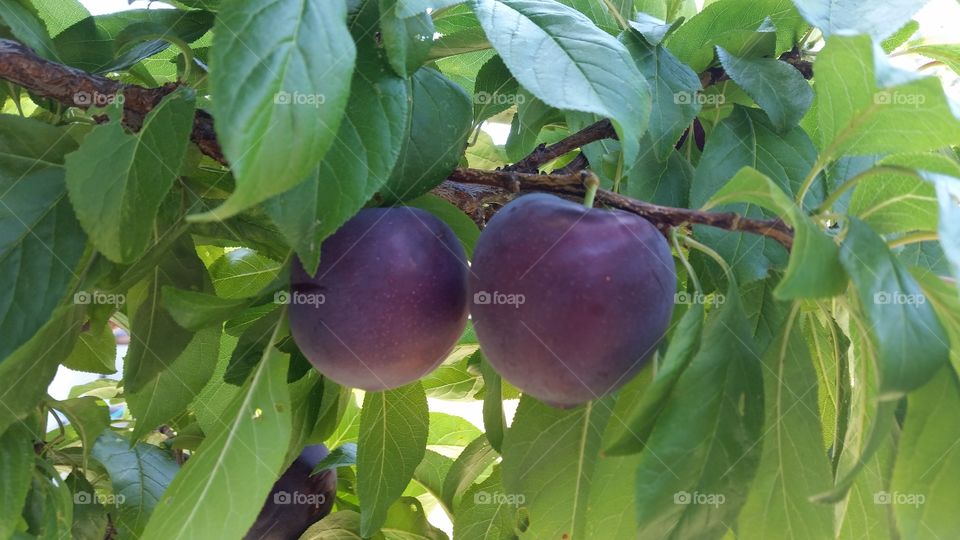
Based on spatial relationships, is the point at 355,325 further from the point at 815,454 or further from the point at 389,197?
the point at 815,454

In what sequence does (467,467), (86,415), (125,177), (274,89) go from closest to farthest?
(274,89) < (125,177) < (86,415) < (467,467)

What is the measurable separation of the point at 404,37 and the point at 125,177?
0.16 m

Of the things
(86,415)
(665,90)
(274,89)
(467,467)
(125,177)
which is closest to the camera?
(274,89)

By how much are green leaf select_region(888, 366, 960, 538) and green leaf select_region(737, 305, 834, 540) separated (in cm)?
6

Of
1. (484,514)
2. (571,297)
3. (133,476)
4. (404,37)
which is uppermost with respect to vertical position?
(404,37)

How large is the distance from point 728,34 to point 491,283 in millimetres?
284

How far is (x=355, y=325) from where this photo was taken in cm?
44

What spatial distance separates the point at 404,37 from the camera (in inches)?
16.6

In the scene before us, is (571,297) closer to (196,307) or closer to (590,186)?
(590,186)

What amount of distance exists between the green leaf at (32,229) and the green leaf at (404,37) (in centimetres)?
21

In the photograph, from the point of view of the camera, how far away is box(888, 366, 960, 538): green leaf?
0.40 meters

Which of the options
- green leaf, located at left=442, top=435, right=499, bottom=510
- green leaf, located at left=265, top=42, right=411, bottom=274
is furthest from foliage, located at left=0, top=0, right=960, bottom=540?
green leaf, located at left=442, top=435, right=499, bottom=510

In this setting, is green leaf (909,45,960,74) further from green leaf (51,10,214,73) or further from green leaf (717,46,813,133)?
green leaf (51,10,214,73)

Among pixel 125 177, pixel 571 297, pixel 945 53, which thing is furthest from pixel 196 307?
pixel 945 53
